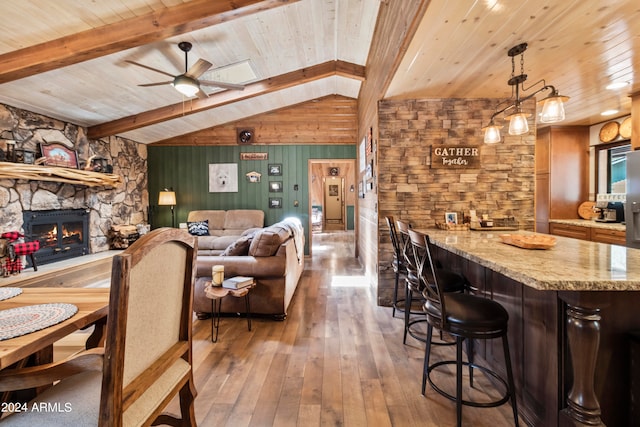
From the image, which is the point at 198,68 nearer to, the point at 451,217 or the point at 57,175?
the point at 57,175

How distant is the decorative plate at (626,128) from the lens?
3881mm

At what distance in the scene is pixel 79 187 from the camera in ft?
16.5

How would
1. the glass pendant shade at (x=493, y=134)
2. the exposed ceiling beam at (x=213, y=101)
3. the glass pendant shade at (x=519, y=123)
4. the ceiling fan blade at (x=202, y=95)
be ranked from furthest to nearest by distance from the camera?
the exposed ceiling beam at (x=213, y=101), the ceiling fan blade at (x=202, y=95), the glass pendant shade at (x=493, y=134), the glass pendant shade at (x=519, y=123)

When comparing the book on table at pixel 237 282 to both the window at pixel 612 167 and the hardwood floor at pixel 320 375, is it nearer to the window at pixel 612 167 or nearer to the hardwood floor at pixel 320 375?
the hardwood floor at pixel 320 375

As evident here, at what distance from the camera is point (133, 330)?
906 mm

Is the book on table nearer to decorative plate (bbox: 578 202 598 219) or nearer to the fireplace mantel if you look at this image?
the fireplace mantel

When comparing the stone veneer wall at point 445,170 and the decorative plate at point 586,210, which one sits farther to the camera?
the decorative plate at point 586,210

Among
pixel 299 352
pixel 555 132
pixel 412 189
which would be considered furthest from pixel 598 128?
pixel 299 352

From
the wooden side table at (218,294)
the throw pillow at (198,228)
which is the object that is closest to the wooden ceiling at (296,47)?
the throw pillow at (198,228)

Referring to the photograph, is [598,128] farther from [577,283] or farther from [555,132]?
[577,283]

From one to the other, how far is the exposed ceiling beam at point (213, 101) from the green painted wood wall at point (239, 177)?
5.23ft

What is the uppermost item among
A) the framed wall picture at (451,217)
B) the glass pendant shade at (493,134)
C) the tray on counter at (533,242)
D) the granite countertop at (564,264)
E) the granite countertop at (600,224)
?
the glass pendant shade at (493,134)

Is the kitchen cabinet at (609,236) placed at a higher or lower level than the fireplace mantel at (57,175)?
lower

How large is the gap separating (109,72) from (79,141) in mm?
2005
